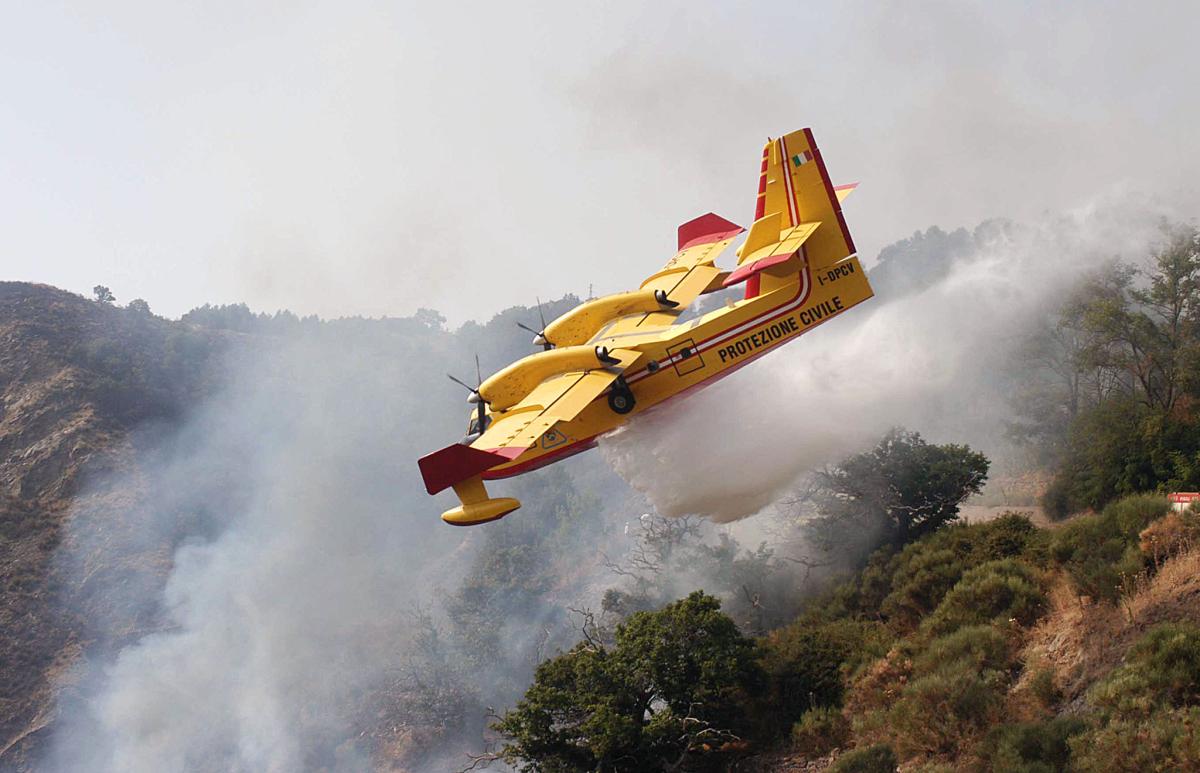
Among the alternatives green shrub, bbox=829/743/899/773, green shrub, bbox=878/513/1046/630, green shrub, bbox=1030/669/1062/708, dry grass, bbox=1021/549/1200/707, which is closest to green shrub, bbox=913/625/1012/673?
dry grass, bbox=1021/549/1200/707

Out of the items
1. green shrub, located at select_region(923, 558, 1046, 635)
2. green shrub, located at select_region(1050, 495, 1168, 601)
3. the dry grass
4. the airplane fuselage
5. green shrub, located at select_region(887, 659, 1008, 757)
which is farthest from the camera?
the airplane fuselage

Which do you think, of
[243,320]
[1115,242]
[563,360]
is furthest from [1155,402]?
[243,320]

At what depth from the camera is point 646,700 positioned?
23281 mm

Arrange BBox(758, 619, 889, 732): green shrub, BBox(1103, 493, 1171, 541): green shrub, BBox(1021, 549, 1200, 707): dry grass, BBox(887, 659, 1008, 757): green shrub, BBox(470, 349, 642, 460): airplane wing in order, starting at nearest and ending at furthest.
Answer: BBox(1021, 549, 1200, 707): dry grass < BBox(470, 349, 642, 460): airplane wing < BBox(887, 659, 1008, 757): green shrub < BBox(1103, 493, 1171, 541): green shrub < BBox(758, 619, 889, 732): green shrub

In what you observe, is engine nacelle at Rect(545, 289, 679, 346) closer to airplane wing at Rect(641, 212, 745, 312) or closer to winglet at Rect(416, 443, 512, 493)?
airplane wing at Rect(641, 212, 745, 312)

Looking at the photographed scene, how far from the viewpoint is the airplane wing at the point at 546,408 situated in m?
16.7

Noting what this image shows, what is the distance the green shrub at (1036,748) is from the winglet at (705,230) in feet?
44.4

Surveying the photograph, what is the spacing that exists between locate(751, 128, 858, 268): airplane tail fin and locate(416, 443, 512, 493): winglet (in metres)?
8.39

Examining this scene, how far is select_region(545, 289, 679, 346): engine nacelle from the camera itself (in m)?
22.5

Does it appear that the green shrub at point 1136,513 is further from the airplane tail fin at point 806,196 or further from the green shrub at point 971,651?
the airplane tail fin at point 806,196

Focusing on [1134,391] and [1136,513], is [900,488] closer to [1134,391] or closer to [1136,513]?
[1134,391]

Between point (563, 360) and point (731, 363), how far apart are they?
360cm

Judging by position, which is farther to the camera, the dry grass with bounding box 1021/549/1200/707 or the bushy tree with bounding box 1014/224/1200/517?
the bushy tree with bounding box 1014/224/1200/517

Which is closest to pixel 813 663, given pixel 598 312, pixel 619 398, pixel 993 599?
pixel 993 599
